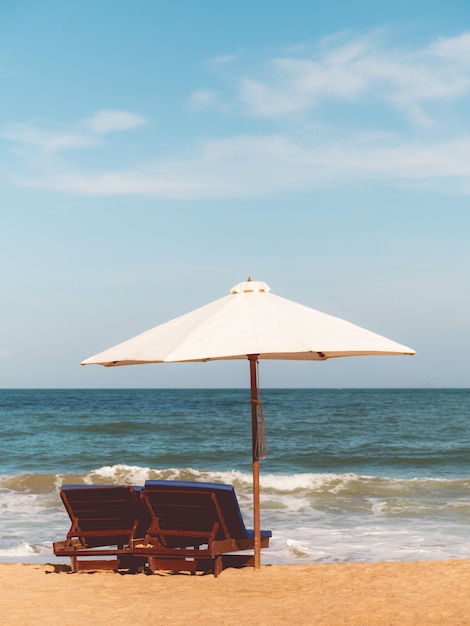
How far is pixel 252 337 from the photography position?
6.39 meters

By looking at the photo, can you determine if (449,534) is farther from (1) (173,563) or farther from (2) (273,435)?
(2) (273,435)

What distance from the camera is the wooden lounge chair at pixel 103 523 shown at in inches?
299

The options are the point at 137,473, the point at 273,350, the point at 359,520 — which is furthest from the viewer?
the point at 137,473

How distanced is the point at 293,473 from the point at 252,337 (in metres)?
14.4

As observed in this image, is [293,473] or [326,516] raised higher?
[326,516]

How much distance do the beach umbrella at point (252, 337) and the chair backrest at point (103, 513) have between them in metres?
1.16

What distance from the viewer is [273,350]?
6.21 m

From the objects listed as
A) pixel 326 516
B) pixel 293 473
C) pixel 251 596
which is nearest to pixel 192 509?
pixel 251 596

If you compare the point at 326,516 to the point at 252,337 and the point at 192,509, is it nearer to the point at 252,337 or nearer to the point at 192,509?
the point at 192,509

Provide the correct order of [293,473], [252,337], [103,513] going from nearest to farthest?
1. [252,337]
2. [103,513]
3. [293,473]

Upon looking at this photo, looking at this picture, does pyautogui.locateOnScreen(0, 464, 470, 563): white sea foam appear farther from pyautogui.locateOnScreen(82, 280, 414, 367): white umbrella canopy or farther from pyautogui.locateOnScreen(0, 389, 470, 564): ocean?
pyautogui.locateOnScreen(82, 280, 414, 367): white umbrella canopy

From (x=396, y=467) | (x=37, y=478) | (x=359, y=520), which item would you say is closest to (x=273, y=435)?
(x=396, y=467)

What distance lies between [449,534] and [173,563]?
4.84 meters

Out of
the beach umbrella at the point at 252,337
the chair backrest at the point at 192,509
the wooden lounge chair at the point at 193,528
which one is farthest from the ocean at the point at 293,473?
the beach umbrella at the point at 252,337
